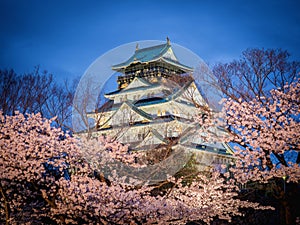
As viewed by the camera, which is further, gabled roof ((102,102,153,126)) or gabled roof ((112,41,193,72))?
gabled roof ((112,41,193,72))

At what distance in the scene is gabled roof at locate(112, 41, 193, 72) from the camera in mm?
35594

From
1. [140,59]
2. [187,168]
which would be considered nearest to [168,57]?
[140,59]

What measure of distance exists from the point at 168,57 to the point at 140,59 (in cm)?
232

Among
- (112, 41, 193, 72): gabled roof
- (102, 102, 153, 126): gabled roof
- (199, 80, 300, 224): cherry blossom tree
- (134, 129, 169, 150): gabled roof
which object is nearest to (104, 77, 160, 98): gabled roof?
(112, 41, 193, 72): gabled roof

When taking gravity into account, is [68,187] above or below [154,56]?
below

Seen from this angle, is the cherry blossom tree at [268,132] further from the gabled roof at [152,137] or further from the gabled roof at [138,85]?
the gabled roof at [138,85]

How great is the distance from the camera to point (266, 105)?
12266 millimetres

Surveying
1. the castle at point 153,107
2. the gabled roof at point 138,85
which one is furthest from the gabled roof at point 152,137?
the gabled roof at point 138,85

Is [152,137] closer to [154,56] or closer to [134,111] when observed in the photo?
[134,111]

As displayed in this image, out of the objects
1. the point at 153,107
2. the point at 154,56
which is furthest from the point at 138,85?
the point at 154,56

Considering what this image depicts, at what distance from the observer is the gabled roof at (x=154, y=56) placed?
3559cm

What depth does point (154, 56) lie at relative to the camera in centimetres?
3572

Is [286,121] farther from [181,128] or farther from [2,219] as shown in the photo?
[181,128]

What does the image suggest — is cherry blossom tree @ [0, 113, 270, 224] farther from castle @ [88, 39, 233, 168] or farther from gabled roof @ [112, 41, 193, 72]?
gabled roof @ [112, 41, 193, 72]
